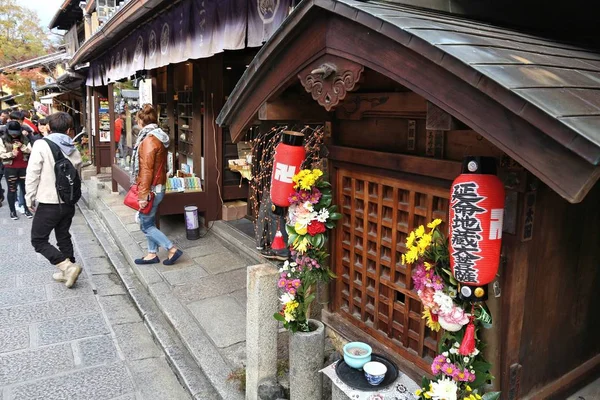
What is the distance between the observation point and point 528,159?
1761mm

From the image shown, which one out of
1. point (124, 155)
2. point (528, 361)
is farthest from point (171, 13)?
point (124, 155)

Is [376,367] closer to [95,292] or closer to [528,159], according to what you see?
[528,159]

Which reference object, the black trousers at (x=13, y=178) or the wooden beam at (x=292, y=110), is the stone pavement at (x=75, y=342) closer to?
the wooden beam at (x=292, y=110)

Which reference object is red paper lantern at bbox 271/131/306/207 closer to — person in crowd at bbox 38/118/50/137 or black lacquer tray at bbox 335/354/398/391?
black lacquer tray at bbox 335/354/398/391

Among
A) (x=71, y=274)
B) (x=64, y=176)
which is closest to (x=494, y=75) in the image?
(x=64, y=176)

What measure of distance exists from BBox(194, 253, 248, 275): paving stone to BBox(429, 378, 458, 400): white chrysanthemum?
5.16 metres

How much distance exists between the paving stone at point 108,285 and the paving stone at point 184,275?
2.84 feet

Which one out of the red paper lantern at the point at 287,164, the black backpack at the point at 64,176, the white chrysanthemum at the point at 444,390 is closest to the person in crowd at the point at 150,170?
the black backpack at the point at 64,176

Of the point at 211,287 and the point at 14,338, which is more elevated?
the point at 211,287

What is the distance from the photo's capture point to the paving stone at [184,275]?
6945mm

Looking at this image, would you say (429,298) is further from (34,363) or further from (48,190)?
(48,190)

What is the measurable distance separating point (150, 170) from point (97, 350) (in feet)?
9.50

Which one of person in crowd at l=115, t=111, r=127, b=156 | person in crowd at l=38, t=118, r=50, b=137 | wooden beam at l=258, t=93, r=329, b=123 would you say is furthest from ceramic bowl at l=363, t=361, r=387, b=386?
person in crowd at l=115, t=111, r=127, b=156

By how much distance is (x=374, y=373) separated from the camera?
123 inches
